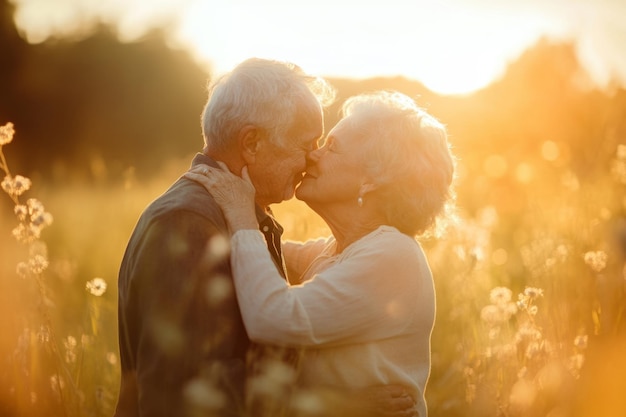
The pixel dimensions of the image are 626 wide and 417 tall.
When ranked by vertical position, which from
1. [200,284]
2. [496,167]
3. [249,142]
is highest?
[249,142]

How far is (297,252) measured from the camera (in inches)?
184

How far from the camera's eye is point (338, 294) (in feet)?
11.4

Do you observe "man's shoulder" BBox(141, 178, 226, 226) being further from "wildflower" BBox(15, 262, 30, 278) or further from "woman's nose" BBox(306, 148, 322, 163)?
"wildflower" BBox(15, 262, 30, 278)

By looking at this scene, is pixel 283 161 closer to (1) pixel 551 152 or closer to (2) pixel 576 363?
(2) pixel 576 363

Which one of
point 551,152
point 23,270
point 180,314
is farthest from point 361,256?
point 551,152

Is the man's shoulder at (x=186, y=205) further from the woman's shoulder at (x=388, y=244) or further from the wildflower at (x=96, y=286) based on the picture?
the wildflower at (x=96, y=286)

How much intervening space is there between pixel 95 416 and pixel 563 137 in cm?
806

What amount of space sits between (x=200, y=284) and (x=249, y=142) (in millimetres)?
835

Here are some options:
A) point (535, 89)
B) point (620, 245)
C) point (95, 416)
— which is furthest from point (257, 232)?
point (535, 89)

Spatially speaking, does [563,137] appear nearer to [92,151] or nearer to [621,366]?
[621,366]

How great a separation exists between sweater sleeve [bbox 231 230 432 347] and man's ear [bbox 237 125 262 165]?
0.46m

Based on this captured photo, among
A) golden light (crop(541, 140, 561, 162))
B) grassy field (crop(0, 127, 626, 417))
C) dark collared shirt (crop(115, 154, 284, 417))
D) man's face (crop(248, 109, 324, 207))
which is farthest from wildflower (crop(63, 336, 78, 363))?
golden light (crop(541, 140, 561, 162))

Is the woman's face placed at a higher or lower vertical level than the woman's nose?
lower

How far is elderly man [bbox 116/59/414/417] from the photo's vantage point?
3109 mm
